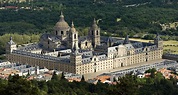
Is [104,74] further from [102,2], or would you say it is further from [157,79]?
[102,2]

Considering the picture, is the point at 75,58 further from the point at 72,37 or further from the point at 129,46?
the point at 129,46

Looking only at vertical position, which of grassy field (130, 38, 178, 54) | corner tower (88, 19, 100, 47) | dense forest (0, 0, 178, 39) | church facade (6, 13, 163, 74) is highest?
corner tower (88, 19, 100, 47)

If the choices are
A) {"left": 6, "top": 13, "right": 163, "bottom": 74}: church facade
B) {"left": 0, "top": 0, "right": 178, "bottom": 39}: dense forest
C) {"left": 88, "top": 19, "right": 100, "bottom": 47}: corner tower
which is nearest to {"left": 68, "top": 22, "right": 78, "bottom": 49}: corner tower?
{"left": 6, "top": 13, "right": 163, "bottom": 74}: church facade

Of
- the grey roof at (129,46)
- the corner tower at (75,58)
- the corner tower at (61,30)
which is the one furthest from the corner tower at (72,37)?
the grey roof at (129,46)

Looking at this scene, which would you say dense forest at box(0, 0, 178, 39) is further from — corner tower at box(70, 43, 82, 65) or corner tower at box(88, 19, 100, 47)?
corner tower at box(70, 43, 82, 65)

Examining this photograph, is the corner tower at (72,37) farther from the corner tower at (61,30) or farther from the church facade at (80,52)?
the corner tower at (61,30)

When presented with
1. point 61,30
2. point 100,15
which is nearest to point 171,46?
point 61,30
